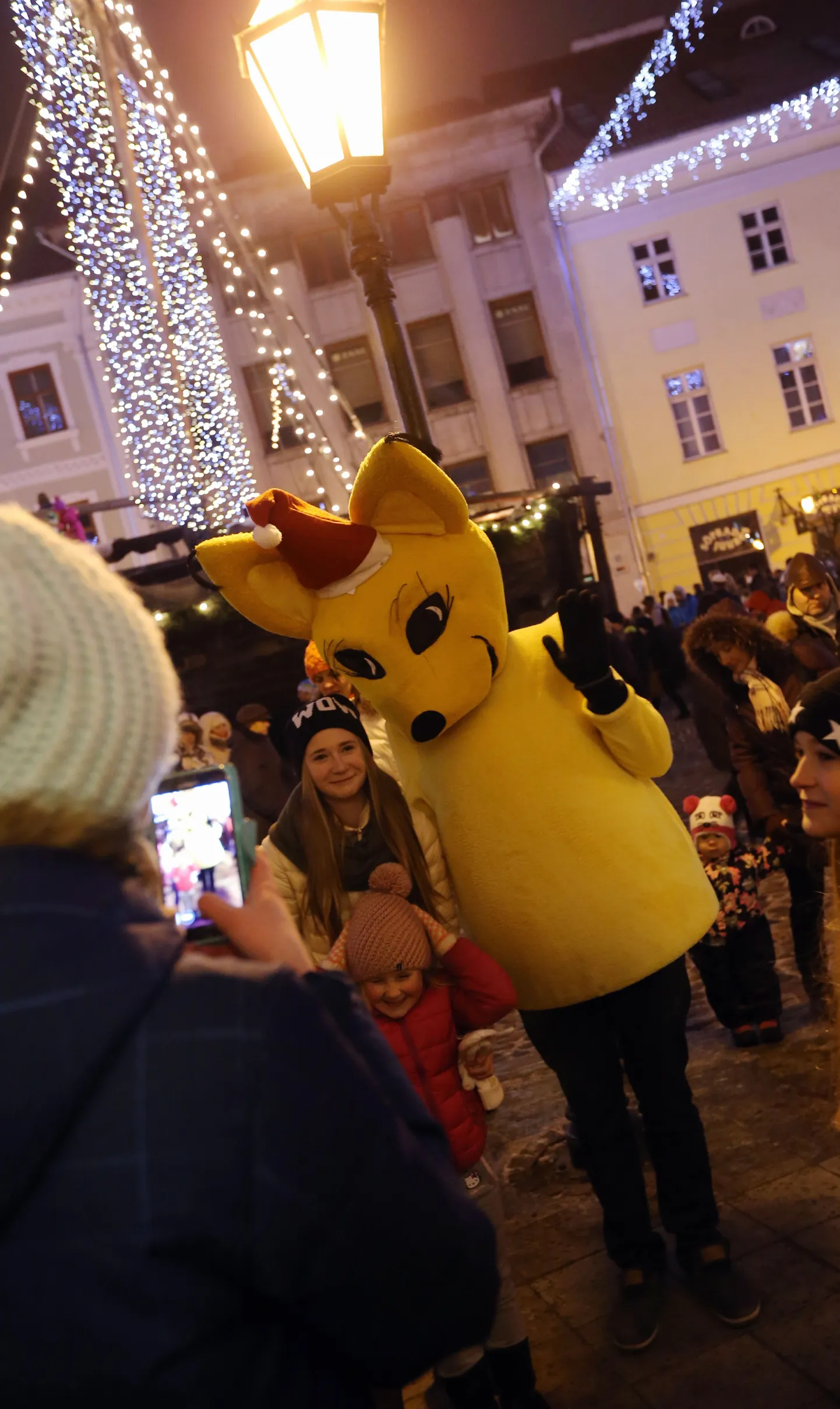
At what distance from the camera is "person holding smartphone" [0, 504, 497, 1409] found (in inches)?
42.9

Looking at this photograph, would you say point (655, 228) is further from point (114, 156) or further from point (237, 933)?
point (237, 933)

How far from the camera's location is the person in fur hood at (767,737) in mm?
4934

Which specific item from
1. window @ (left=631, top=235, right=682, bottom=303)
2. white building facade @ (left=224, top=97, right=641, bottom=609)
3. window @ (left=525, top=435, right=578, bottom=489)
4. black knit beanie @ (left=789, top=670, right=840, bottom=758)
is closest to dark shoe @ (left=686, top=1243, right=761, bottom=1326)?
black knit beanie @ (left=789, top=670, right=840, bottom=758)

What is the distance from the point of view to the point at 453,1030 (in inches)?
118

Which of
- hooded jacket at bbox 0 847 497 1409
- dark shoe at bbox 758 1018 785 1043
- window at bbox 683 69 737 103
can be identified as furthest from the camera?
window at bbox 683 69 737 103

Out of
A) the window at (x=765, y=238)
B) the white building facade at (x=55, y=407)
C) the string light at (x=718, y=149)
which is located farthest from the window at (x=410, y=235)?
the window at (x=765, y=238)

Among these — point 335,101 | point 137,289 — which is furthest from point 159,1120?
point 137,289

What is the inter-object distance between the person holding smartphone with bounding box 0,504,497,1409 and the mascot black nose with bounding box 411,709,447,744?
6.12 feet

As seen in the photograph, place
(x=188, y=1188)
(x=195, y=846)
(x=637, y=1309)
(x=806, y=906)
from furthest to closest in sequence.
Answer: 1. (x=806, y=906)
2. (x=637, y=1309)
3. (x=195, y=846)
4. (x=188, y=1188)

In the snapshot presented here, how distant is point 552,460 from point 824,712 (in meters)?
23.6

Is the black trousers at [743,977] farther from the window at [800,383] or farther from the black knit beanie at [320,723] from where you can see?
the window at [800,383]

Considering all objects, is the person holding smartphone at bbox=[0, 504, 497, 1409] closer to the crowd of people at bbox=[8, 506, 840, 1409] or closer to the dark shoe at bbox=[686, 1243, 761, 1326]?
the crowd of people at bbox=[8, 506, 840, 1409]

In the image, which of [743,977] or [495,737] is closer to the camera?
[495,737]

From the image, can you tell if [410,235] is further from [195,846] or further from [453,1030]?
[195,846]
